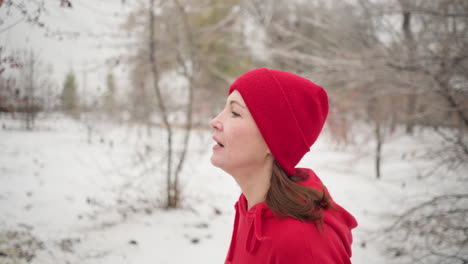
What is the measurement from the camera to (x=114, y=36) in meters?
3.27

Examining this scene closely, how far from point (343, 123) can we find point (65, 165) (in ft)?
19.1

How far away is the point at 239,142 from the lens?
112cm

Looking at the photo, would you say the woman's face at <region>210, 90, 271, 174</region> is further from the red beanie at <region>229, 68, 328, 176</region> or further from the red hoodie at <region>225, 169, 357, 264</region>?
the red hoodie at <region>225, 169, 357, 264</region>

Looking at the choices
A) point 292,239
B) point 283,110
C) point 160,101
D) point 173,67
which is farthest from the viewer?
point 173,67

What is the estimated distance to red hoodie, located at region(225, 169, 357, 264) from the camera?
925 mm

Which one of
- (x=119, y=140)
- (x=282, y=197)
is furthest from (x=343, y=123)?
(x=282, y=197)

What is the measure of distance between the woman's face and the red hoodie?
20 centimetres

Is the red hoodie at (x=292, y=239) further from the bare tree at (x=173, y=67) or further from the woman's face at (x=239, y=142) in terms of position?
the bare tree at (x=173, y=67)

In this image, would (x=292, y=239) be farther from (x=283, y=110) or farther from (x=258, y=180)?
(x=283, y=110)

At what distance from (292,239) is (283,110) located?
511 mm

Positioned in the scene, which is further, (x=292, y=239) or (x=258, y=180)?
(x=258, y=180)

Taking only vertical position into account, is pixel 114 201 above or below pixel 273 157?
below

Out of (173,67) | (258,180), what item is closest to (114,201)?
(173,67)

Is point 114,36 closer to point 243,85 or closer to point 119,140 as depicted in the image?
point 119,140
